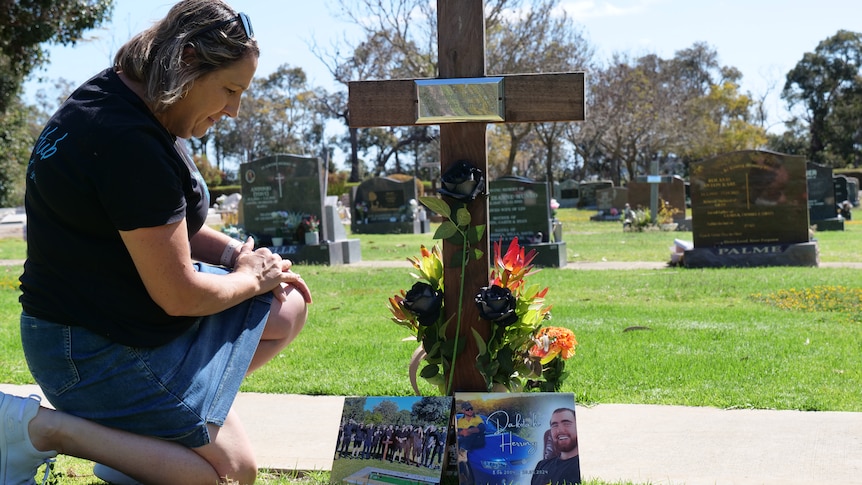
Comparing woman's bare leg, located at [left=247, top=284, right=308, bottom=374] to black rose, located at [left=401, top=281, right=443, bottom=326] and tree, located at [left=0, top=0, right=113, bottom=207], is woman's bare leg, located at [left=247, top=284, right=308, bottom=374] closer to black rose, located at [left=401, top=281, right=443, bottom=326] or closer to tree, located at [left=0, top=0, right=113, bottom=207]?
black rose, located at [left=401, top=281, right=443, bottom=326]

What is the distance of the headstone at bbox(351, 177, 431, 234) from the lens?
24.0 meters

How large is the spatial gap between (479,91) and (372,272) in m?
9.13

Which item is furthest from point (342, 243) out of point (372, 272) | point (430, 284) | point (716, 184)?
point (430, 284)

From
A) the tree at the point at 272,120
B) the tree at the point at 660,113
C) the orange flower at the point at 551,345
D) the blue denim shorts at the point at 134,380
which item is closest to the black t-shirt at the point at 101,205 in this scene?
the blue denim shorts at the point at 134,380

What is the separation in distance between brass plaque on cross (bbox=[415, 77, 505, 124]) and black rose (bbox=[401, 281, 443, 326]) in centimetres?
61

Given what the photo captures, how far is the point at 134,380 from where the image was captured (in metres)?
2.64

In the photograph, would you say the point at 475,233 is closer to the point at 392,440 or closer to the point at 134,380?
the point at 392,440

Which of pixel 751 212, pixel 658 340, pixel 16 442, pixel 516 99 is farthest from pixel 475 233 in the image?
pixel 751 212

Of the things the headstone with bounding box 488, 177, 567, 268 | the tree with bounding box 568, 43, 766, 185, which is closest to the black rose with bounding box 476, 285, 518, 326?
the headstone with bounding box 488, 177, 567, 268

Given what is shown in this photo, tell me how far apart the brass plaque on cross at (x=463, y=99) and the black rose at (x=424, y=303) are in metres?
0.61

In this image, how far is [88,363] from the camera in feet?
8.67

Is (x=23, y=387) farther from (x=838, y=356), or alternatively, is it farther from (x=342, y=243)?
(x=342, y=243)

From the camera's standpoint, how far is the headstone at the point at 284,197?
48.6ft

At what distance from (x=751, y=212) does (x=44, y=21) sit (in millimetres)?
13946
